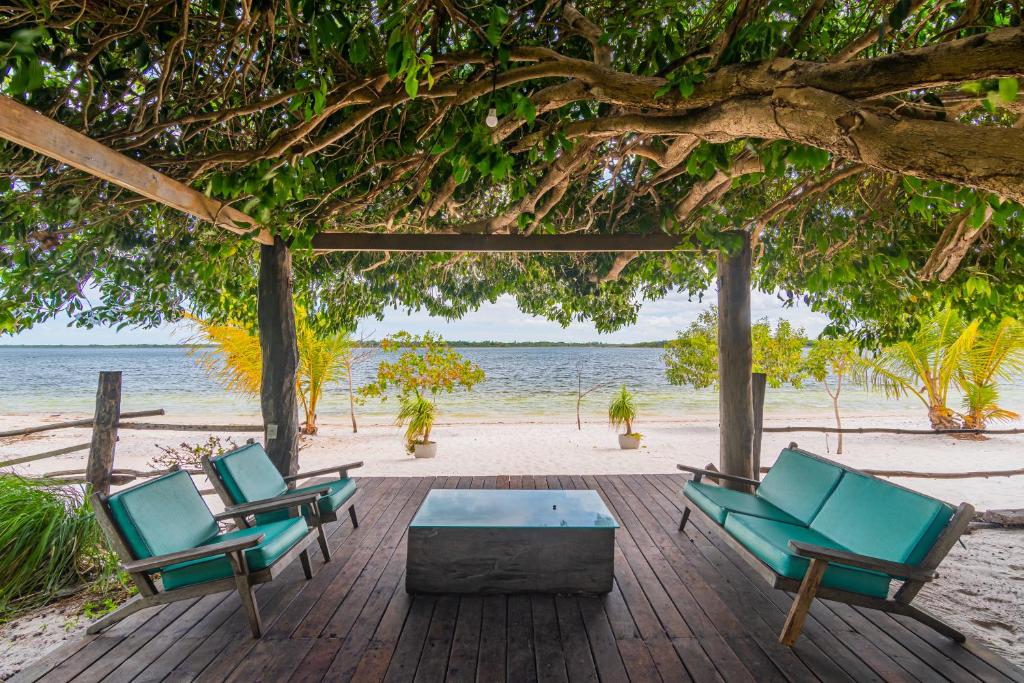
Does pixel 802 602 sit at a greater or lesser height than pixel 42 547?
greater

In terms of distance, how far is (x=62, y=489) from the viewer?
4027mm

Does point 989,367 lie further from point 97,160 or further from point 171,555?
point 97,160

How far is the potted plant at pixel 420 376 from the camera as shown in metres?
8.95

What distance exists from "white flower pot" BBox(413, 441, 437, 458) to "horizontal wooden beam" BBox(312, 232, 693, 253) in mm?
5389

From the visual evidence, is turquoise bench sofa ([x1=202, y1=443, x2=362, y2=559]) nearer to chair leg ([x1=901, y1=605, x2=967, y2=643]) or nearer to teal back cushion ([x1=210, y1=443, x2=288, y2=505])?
teal back cushion ([x1=210, y1=443, x2=288, y2=505])

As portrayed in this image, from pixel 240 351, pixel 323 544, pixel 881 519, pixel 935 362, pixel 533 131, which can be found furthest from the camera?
pixel 935 362

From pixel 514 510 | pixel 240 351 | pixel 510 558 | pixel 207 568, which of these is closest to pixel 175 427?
pixel 240 351

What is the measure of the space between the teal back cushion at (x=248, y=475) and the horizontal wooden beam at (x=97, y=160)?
1.65 meters

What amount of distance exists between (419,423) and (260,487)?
209 inches

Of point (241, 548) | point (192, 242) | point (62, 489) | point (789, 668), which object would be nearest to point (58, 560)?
point (62, 489)

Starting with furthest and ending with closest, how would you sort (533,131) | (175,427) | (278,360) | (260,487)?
1. (175,427)
2. (278,360)
3. (260,487)
4. (533,131)

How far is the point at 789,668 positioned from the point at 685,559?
1218 millimetres

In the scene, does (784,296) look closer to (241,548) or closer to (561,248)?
(561,248)

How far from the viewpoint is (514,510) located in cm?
335
